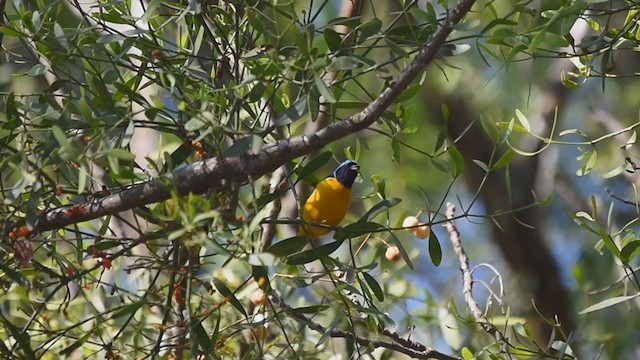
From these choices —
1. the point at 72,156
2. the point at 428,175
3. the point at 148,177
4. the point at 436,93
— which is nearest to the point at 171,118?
the point at 148,177

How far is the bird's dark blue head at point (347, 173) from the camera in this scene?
62.1 inches

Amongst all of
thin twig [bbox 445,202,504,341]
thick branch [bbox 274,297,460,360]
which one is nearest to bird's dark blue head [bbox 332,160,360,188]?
thin twig [bbox 445,202,504,341]

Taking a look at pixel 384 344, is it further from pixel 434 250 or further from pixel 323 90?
pixel 323 90

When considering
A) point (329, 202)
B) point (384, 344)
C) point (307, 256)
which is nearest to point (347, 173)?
point (329, 202)

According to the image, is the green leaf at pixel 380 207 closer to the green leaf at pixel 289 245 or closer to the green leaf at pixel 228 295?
the green leaf at pixel 289 245

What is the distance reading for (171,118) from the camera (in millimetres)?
1102

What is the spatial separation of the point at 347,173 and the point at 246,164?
565 mm

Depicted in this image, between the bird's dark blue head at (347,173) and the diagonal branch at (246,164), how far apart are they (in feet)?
1.57

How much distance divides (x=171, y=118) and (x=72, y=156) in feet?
0.70

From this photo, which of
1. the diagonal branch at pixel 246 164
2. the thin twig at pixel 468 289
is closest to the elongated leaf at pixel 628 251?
the thin twig at pixel 468 289

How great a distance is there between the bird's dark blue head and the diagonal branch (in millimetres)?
480

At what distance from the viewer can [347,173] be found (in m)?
1.62

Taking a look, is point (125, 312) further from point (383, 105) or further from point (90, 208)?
point (383, 105)

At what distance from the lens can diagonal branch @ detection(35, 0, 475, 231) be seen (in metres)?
1.04
